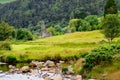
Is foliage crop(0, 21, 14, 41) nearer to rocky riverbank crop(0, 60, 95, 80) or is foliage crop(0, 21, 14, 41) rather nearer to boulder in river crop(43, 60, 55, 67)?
rocky riverbank crop(0, 60, 95, 80)

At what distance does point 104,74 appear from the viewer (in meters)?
52.3

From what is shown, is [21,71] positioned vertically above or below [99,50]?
below

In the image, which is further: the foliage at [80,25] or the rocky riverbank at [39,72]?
the foliage at [80,25]

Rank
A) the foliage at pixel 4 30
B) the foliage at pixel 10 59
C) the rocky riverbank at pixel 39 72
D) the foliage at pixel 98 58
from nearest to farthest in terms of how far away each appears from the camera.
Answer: the foliage at pixel 98 58, the rocky riverbank at pixel 39 72, the foliage at pixel 10 59, the foliage at pixel 4 30

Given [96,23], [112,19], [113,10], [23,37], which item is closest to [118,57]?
[112,19]

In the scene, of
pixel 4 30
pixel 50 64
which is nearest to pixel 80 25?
pixel 4 30

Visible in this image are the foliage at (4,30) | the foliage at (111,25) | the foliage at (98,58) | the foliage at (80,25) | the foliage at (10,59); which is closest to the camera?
the foliage at (98,58)

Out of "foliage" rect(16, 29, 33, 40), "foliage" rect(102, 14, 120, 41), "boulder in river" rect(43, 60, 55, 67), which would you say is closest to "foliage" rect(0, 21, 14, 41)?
"foliage" rect(16, 29, 33, 40)

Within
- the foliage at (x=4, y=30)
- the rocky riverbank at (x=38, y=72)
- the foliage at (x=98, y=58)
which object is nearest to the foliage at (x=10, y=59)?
the rocky riverbank at (x=38, y=72)

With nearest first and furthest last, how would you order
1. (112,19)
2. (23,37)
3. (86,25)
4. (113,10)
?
(112,19)
(113,10)
(23,37)
(86,25)

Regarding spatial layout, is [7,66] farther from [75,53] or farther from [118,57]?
[118,57]

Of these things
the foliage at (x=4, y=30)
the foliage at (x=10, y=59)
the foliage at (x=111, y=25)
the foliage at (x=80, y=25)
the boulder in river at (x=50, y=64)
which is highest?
the foliage at (x=111, y=25)

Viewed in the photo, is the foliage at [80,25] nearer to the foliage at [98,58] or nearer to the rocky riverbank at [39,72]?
the rocky riverbank at [39,72]

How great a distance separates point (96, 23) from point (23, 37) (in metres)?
42.2
